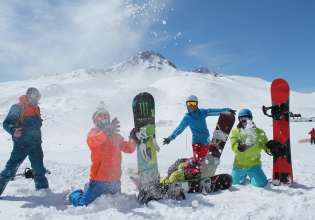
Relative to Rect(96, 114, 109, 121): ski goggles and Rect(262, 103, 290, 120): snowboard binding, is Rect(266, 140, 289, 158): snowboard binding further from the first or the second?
Rect(96, 114, 109, 121): ski goggles

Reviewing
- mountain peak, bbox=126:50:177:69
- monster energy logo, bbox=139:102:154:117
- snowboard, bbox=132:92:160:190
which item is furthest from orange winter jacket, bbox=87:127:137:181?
mountain peak, bbox=126:50:177:69

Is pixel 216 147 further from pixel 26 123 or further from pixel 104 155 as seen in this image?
pixel 26 123

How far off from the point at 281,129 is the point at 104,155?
3.52 meters

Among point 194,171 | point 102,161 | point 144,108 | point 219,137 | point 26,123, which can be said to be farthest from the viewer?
point 219,137

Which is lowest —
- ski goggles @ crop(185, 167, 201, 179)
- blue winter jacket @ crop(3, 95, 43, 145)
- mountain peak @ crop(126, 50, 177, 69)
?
ski goggles @ crop(185, 167, 201, 179)

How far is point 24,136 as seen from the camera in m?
3.27

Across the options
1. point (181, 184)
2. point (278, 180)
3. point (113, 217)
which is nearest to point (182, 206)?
point (181, 184)

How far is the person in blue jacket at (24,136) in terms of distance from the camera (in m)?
3.17

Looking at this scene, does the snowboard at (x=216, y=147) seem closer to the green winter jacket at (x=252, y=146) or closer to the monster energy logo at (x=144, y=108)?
the green winter jacket at (x=252, y=146)

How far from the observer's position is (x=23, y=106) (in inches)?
131

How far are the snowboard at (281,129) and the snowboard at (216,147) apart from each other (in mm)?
897

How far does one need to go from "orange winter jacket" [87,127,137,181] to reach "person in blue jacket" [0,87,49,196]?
128 cm

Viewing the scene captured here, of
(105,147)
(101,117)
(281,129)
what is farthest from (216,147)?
(101,117)

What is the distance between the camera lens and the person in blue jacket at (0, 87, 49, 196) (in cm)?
317
